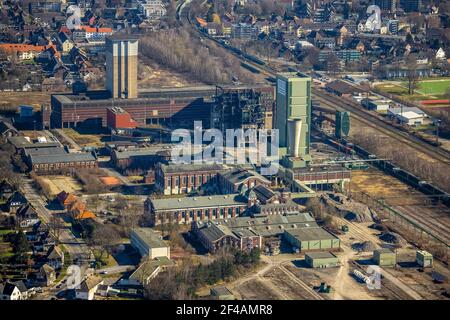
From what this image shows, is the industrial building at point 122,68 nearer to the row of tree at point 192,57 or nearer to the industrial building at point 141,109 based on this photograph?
the industrial building at point 141,109

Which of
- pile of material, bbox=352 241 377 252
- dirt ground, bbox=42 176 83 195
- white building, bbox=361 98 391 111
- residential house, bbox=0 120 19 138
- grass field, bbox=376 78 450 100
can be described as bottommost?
pile of material, bbox=352 241 377 252

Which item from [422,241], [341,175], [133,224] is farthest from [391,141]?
[133,224]

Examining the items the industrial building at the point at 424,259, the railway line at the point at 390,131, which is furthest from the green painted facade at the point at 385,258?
the railway line at the point at 390,131

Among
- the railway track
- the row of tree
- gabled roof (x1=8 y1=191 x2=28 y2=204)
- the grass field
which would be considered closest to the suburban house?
the railway track

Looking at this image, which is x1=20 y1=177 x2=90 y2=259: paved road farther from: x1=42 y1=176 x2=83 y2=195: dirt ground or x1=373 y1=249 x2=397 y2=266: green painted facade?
x1=373 y1=249 x2=397 y2=266: green painted facade

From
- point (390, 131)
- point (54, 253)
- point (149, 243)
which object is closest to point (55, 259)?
point (54, 253)

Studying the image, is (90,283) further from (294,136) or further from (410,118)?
(410,118)

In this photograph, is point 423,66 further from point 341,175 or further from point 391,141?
point 341,175
